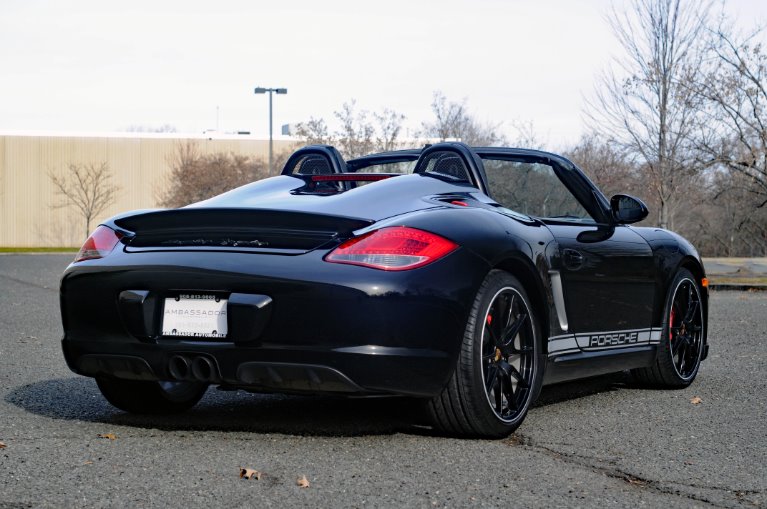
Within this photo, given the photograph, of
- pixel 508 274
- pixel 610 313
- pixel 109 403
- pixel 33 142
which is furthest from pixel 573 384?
pixel 33 142

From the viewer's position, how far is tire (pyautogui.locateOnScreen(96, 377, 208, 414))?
525 centimetres

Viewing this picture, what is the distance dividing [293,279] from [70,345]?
1.18m

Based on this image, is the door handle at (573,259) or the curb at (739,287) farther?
the curb at (739,287)

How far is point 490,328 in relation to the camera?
4.79m

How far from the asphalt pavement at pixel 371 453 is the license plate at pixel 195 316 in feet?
1.56

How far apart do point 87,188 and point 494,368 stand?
183 feet

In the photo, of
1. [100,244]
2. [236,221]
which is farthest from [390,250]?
[100,244]

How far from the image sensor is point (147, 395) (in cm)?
534

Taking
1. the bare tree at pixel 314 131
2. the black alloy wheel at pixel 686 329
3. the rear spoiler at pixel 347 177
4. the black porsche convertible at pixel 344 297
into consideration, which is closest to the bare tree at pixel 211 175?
the bare tree at pixel 314 131

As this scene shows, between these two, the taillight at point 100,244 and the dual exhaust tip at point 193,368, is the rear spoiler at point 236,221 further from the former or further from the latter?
the dual exhaust tip at point 193,368

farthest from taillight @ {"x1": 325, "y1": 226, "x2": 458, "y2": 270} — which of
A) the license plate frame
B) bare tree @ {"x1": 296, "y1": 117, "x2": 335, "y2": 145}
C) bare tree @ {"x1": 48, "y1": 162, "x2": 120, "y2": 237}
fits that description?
bare tree @ {"x1": 48, "y1": 162, "x2": 120, "y2": 237}

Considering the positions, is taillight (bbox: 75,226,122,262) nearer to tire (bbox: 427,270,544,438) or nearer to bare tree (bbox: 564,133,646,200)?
tire (bbox: 427,270,544,438)

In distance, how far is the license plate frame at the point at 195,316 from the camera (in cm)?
446

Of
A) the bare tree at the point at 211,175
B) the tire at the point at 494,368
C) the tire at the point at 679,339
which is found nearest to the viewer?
the tire at the point at 494,368
